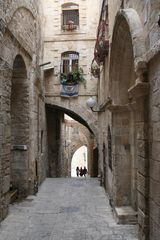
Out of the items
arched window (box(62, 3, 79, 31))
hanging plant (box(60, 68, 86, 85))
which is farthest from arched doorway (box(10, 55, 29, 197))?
arched window (box(62, 3, 79, 31))

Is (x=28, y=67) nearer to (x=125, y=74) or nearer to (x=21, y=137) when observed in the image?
(x=21, y=137)

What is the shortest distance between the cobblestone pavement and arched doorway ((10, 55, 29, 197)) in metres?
0.71

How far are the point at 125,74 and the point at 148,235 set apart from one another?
12.2 ft

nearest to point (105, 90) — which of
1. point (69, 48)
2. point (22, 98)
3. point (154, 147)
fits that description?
point (22, 98)

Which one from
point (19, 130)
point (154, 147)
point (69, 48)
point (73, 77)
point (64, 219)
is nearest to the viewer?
point (154, 147)

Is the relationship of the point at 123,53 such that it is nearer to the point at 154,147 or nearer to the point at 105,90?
the point at 105,90

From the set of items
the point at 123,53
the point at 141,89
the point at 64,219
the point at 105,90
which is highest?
the point at 123,53

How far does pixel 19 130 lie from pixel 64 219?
3.44 meters

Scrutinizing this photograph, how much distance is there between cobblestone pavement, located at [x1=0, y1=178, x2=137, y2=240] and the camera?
5574 millimetres

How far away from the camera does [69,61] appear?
1334cm

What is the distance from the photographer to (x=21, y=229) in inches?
234

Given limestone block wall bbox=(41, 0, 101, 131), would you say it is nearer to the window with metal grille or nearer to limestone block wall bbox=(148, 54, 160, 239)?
the window with metal grille

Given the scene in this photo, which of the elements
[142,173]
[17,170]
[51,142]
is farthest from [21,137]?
[51,142]

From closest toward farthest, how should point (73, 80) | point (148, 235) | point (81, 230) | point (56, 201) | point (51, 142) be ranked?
point (148, 235) < point (81, 230) < point (56, 201) < point (73, 80) < point (51, 142)
